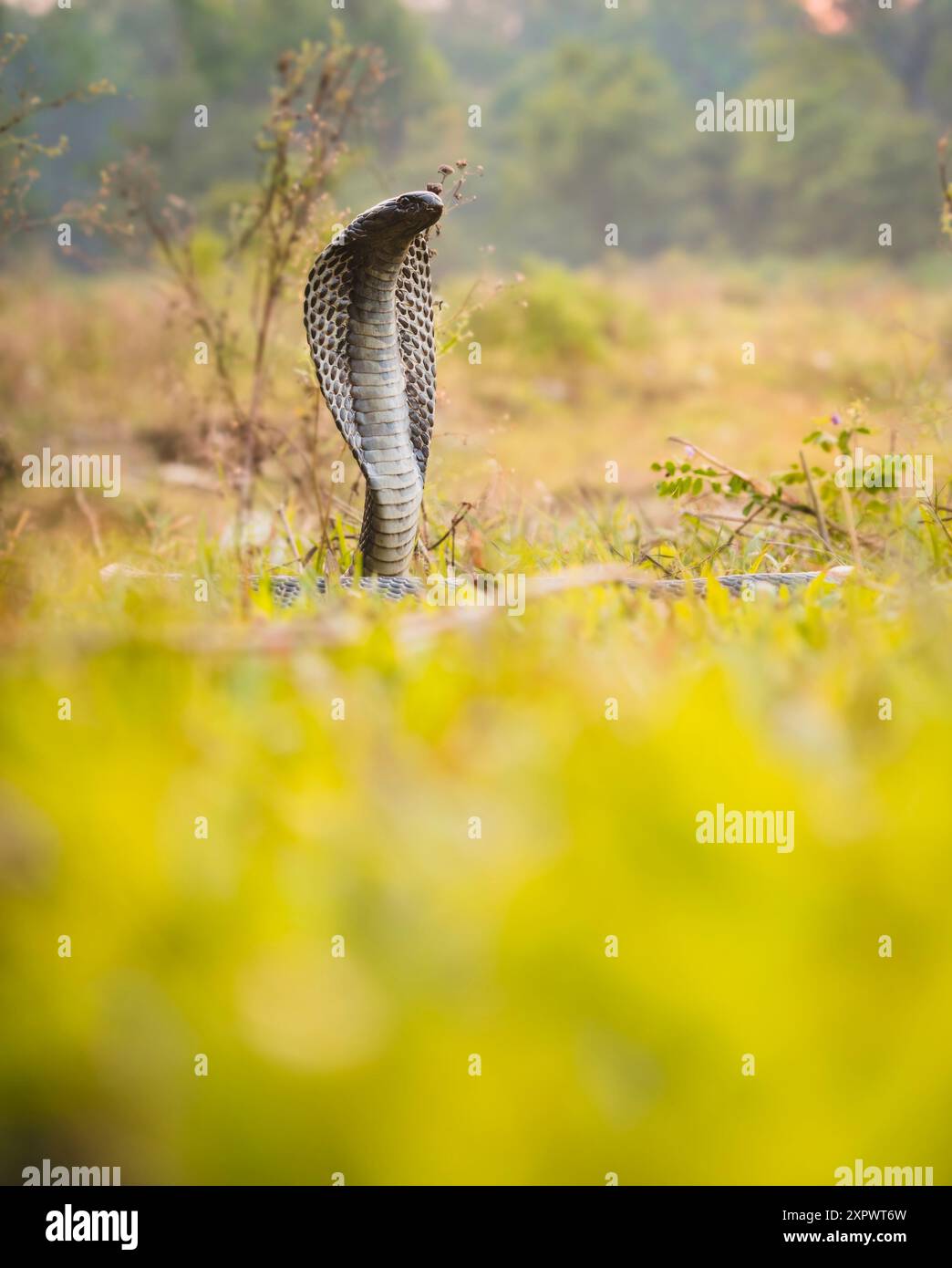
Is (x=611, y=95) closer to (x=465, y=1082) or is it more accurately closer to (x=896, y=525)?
(x=896, y=525)

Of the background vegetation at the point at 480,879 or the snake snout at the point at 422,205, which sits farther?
the snake snout at the point at 422,205

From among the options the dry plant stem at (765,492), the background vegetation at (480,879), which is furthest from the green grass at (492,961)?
the dry plant stem at (765,492)

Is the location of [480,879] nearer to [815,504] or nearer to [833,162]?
[815,504]

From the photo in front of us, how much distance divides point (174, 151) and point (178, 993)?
31.0 meters

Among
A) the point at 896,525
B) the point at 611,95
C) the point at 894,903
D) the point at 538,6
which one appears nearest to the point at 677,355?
the point at 896,525

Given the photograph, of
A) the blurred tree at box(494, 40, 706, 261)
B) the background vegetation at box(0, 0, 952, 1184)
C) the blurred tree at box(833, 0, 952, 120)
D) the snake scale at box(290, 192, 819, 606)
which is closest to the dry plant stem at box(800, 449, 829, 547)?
the background vegetation at box(0, 0, 952, 1184)

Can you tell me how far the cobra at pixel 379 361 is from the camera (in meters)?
2.77

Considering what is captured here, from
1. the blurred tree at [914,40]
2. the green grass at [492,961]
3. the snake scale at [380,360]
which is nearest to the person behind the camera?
the green grass at [492,961]

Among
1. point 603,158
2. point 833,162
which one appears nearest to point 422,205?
point 833,162

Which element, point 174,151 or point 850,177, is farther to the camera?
point 174,151

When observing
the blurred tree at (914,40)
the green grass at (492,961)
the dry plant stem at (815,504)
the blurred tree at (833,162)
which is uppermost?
the blurred tree at (914,40)

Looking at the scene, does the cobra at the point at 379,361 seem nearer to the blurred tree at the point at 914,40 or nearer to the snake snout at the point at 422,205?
the snake snout at the point at 422,205
